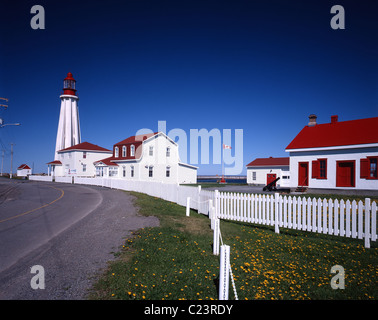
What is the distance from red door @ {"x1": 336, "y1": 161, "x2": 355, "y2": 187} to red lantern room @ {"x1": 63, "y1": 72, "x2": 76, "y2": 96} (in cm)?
5351

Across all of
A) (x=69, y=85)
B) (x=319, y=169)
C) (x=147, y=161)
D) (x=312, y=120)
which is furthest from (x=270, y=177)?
(x=69, y=85)

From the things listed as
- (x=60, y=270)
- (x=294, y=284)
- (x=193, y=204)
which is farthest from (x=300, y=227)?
(x=60, y=270)

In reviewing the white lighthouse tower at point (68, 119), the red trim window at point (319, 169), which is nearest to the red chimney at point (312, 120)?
the red trim window at point (319, 169)

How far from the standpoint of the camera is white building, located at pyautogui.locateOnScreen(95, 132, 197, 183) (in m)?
35.0

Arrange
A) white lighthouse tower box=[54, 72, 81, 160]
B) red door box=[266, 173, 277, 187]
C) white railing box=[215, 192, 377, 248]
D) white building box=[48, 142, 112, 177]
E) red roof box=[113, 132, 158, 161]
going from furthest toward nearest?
1. white lighthouse tower box=[54, 72, 81, 160]
2. white building box=[48, 142, 112, 177]
3. red door box=[266, 173, 277, 187]
4. red roof box=[113, 132, 158, 161]
5. white railing box=[215, 192, 377, 248]

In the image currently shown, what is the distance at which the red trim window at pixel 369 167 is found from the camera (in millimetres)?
20109

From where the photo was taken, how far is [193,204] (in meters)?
14.2

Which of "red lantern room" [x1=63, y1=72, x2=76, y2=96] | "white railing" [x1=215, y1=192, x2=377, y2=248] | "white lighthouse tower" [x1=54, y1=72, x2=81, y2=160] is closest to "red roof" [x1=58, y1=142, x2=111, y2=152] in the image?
"white lighthouse tower" [x1=54, y1=72, x2=81, y2=160]

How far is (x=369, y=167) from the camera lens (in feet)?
66.3

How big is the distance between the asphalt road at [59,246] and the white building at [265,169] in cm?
3263

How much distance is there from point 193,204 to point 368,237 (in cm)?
857

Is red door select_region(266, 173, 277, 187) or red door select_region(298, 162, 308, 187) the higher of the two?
red door select_region(298, 162, 308, 187)

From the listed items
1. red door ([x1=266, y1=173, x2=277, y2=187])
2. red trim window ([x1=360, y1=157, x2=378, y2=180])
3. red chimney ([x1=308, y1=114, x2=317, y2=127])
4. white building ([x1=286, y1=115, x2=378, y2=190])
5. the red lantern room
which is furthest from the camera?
the red lantern room

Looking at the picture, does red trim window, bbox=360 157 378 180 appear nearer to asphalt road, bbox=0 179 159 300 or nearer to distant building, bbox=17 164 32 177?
asphalt road, bbox=0 179 159 300
